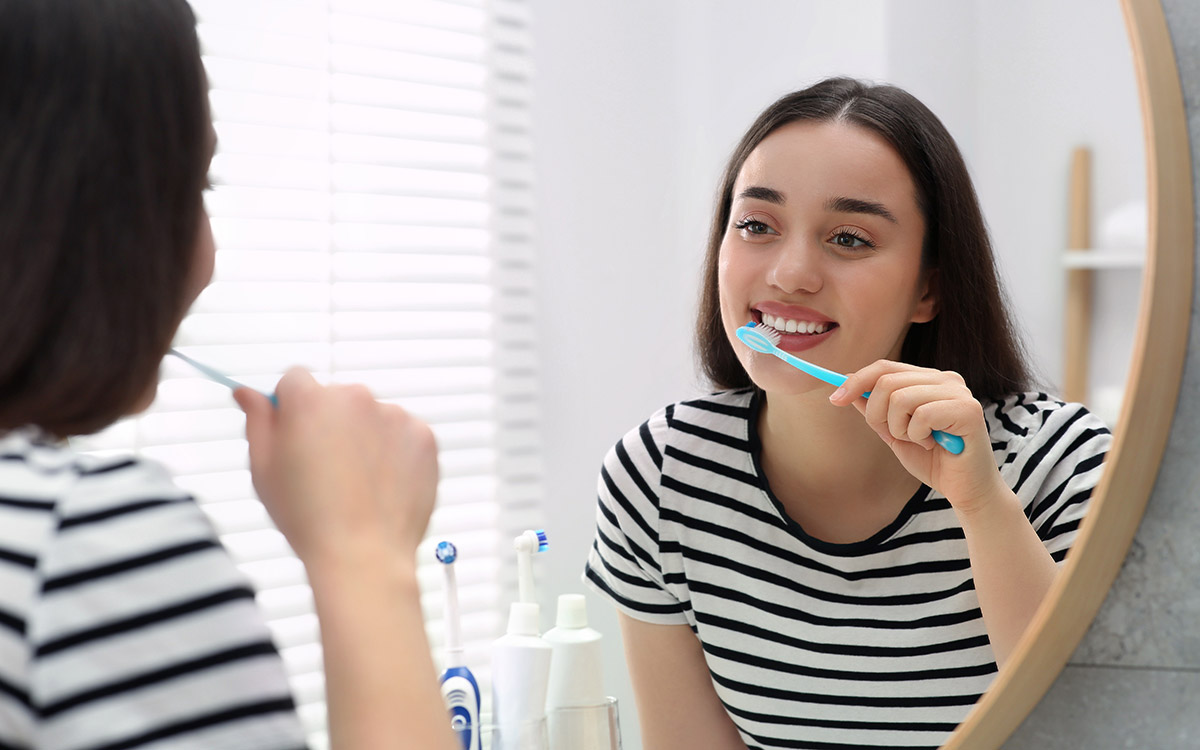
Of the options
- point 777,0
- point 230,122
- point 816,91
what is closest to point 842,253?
point 816,91

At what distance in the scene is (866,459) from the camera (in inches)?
20.7

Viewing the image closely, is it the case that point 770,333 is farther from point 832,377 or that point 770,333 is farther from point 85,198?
point 85,198

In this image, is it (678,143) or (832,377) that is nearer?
(832,377)

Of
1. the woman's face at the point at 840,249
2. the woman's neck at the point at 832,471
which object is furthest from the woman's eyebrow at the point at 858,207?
the woman's neck at the point at 832,471

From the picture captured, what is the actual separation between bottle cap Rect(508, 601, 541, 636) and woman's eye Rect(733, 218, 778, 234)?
Result: 32cm

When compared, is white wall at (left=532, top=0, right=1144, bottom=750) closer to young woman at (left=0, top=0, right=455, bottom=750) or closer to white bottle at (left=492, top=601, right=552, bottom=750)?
white bottle at (left=492, top=601, right=552, bottom=750)

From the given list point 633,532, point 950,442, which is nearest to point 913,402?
point 950,442

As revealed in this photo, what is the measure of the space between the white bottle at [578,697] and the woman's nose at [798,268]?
30 centimetres

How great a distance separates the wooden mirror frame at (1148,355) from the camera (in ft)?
1.32

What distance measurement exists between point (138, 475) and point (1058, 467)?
393 millimetres

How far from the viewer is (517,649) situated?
2.24 feet

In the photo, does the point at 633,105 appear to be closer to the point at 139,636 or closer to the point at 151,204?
the point at 151,204

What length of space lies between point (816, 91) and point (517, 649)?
0.43 m

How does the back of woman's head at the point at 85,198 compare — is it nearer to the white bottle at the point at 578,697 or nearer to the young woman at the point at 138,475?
the young woman at the point at 138,475
